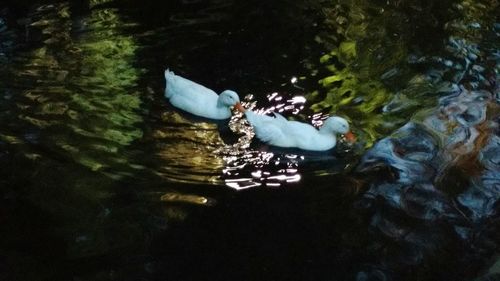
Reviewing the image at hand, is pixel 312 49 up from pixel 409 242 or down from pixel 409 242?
up

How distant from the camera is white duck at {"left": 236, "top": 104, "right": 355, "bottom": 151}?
224 inches

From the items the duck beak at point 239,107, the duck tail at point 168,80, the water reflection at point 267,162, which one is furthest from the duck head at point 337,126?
the duck tail at point 168,80

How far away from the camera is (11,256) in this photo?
455 cm

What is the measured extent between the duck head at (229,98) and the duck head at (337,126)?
0.87 meters

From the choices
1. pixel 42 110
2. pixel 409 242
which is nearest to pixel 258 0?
pixel 42 110

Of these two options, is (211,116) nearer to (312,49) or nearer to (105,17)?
(312,49)

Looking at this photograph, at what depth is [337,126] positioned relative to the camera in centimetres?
568

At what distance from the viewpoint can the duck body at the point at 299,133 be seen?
569 cm

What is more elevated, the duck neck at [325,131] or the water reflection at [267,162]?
the duck neck at [325,131]

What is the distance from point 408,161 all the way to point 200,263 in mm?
2026

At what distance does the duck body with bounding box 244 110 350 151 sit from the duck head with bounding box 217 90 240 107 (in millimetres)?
452

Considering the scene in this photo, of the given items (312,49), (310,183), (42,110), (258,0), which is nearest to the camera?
(310,183)

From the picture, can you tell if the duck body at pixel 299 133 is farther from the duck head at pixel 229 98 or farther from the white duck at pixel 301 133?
the duck head at pixel 229 98

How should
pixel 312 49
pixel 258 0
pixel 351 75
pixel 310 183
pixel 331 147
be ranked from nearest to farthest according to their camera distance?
pixel 310 183, pixel 331 147, pixel 351 75, pixel 312 49, pixel 258 0
